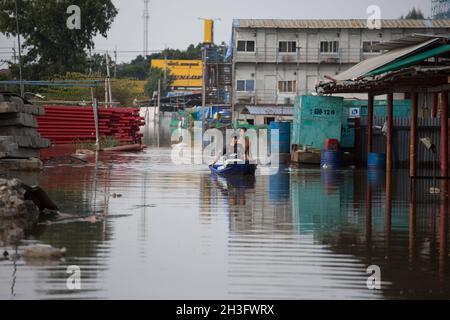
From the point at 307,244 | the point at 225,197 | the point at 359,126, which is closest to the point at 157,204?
the point at 225,197

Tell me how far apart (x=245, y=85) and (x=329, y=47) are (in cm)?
Answer: 732

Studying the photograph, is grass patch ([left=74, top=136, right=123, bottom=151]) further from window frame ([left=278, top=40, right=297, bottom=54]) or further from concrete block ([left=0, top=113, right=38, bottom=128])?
window frame ([left=278, top=40, right=297, bottom=54])

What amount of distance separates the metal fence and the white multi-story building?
111 feet

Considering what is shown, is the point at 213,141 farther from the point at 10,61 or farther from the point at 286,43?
the point at 10,61

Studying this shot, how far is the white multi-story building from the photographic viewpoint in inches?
2655

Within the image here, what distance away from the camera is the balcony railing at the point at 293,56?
67812 mm

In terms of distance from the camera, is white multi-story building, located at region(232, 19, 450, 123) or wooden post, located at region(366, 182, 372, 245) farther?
white multi-story building, located at region(232, 19, 450, 123)

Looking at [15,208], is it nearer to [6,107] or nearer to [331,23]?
[6,107]

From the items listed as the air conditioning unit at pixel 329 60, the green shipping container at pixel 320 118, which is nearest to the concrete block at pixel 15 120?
the green shipping container at pixel 320 118

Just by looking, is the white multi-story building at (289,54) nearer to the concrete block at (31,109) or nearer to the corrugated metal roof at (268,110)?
the corrugated metal roof at (268,110)

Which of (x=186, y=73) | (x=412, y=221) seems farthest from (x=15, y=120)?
(x=186, y=73)

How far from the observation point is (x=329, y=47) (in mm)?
68188

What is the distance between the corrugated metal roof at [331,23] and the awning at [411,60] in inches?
1686

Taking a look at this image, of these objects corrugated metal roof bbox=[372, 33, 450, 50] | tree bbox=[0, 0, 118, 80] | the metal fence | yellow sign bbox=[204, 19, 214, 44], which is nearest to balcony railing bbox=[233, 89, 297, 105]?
yellow sign bbox=[204, 19, 214, 44]
